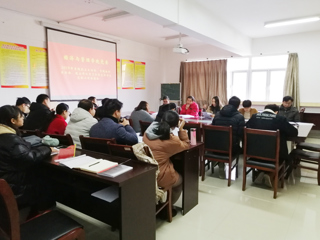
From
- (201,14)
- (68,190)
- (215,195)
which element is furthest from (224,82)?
(68,190)

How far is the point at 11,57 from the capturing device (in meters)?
4.50

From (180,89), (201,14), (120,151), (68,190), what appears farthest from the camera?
(180,89)

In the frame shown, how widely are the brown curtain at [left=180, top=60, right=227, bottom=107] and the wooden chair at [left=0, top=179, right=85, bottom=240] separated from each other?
22.2 ft

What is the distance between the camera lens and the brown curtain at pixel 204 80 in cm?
753

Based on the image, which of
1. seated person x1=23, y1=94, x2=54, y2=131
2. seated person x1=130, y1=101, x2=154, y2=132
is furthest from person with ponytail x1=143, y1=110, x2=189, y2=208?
seated person x1=23, y1=94, x2=54, y2=131

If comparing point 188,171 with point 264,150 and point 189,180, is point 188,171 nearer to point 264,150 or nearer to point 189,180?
point 189,180

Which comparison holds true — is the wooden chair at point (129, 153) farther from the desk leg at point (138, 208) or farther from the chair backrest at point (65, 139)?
the chair backrest at point (65, 139)

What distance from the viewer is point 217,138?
3.19 meters

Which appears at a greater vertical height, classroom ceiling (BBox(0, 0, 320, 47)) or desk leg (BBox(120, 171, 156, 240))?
classroom ceiling (BBox(0, 0, 320, 47))

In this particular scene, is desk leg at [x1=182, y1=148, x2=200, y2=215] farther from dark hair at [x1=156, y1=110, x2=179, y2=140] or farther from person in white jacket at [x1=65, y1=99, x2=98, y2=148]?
person in white jacket at [x1=65, y1=99, x2=98, y2=148]

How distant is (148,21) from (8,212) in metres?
4.93

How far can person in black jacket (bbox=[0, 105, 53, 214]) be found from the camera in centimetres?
154

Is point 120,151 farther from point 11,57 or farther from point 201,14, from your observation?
point 11,57

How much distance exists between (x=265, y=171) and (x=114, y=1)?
294cm
